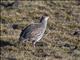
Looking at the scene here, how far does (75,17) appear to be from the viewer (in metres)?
18.8

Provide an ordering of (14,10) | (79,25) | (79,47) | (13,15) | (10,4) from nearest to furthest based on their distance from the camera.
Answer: (79,47) → (79,25) → (13,15) → (14,10) → (10,4)

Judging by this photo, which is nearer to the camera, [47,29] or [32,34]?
[32,34]

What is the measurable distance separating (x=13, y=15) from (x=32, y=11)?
1314 millimetres

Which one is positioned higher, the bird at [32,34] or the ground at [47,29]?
the bird at [32,34]

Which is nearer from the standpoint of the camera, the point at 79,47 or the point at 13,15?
the point at 79,47

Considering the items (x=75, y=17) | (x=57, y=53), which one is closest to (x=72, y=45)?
(x=57, y=53)

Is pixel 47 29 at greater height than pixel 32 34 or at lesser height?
lesser

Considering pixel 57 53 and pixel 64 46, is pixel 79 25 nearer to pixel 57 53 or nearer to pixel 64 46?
pixel 64 46

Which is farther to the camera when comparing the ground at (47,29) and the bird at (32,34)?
the bird at (32,34)

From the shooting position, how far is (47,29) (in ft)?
53.1

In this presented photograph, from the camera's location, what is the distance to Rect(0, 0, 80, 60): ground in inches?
464

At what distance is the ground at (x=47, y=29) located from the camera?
38.6ft

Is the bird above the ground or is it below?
above

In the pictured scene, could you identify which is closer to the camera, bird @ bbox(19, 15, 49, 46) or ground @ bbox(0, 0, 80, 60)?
ground @ bbox(0, 0, 80, 60)
